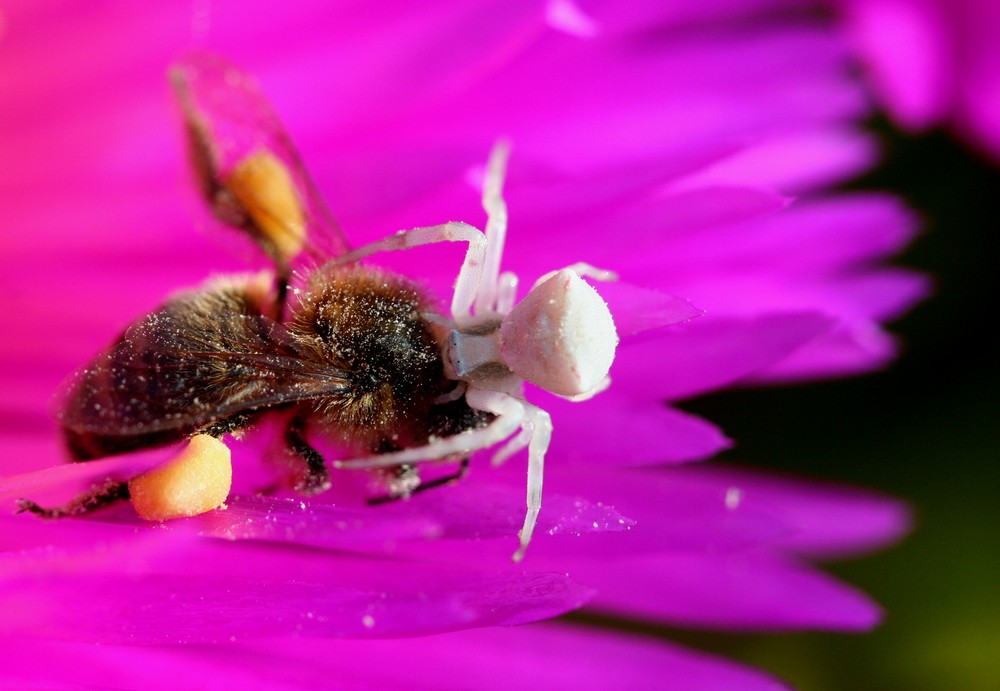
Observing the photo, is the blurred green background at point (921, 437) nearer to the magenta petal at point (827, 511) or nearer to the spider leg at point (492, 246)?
the magenta petal at point (827, 511)

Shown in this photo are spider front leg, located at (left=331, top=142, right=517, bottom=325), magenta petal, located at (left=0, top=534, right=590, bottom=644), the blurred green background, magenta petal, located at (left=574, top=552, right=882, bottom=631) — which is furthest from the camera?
the blurred green background

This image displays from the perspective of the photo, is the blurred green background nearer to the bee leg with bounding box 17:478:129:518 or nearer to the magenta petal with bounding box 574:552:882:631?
the magenta petal with bounding box 574:552:882:631

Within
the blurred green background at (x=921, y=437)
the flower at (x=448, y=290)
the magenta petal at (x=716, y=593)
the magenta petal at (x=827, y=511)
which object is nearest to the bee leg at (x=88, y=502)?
the flower at (x=448, y=290)

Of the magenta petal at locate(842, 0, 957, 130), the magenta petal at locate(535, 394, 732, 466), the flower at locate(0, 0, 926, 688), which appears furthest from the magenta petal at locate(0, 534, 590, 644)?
the magenta petal at locate(842, 0, 957, 130)

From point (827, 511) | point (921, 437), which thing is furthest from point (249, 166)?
point (921, 437)

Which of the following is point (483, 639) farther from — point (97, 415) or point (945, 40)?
point (945, 40)

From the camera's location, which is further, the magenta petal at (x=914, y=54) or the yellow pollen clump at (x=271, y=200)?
the magenta petal at (x=914, y=54)
